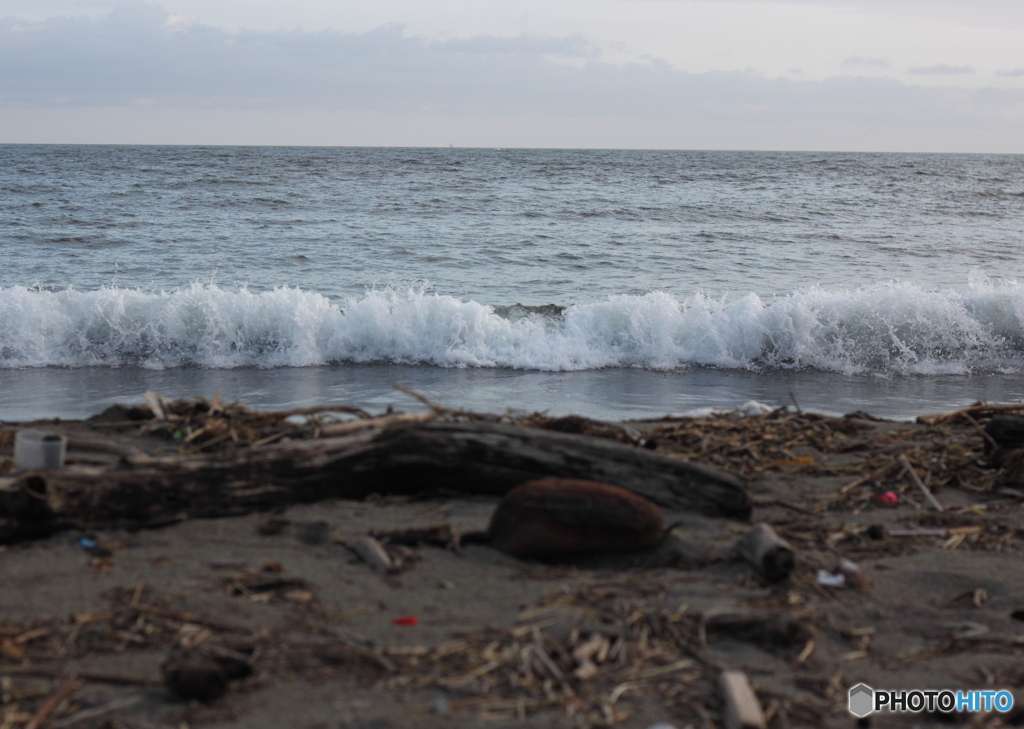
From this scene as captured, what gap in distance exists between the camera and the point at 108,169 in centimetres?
3291

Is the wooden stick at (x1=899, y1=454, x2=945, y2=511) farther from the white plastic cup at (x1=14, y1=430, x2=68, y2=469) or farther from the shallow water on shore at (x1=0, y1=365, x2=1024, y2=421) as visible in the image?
the white plastic cup at (x1=14, y1=430, x2=68, y2=469)

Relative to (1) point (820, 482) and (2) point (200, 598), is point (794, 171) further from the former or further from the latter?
(2) point (200, 598)

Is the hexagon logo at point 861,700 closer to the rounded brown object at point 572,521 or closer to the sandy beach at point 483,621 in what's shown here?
the sandy beach at point 483,621

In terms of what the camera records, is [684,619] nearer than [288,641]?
No

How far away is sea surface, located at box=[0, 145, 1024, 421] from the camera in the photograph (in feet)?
28.1

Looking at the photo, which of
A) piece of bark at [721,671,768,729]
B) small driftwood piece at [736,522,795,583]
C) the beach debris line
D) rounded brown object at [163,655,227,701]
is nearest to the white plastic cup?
the beach debris line

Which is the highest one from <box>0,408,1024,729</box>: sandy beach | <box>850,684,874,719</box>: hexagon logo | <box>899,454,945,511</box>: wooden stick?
<box>899,454,945,511</box>: wooden stick

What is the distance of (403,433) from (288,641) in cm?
126

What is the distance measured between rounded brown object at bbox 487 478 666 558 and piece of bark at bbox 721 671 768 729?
854 millimetres

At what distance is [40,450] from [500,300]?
9.83m

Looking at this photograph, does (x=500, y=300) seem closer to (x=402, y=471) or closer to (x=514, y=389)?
(x=514, y=389)

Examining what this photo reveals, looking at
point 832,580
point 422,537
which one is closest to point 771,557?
point 832,580

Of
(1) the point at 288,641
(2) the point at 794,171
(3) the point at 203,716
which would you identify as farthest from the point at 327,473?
(2) the point at 794,171

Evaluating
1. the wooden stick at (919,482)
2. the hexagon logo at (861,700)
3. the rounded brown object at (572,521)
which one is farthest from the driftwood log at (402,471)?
the hexagon logo at (861,700)
